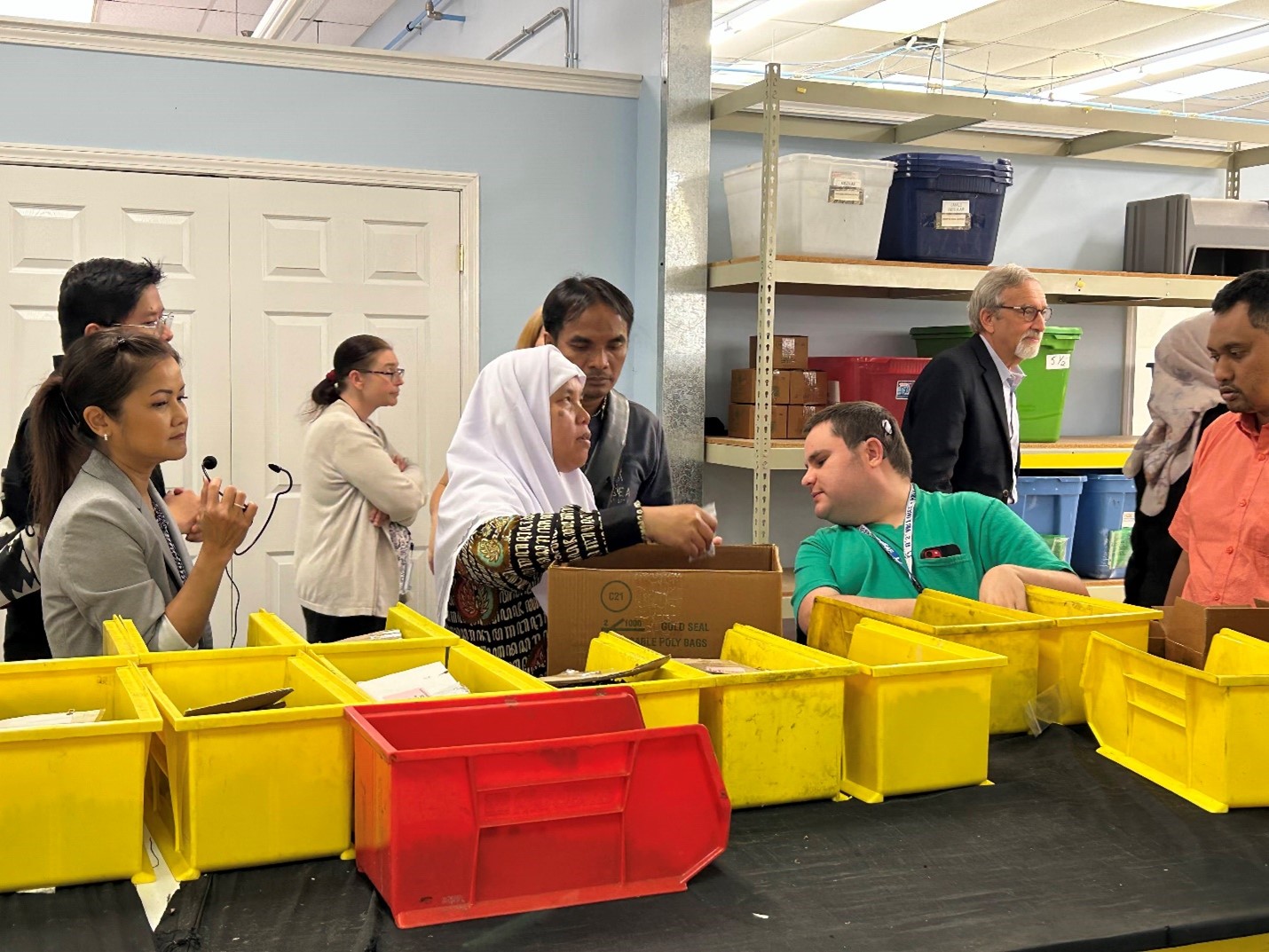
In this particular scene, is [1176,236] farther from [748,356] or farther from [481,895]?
[481,895]

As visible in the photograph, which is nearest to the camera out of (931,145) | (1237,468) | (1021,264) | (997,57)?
(1237,468)

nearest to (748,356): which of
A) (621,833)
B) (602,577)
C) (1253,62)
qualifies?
(602,577)

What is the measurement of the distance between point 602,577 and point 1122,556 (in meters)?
3.52

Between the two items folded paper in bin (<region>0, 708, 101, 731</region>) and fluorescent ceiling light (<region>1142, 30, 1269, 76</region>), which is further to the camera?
fluorescent ceiling light (<region>1142, 30, 1269, 76</region>)

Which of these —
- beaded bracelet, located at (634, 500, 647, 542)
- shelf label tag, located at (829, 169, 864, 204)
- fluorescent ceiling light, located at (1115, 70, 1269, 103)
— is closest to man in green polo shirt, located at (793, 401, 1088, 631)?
beaded bracelet, located at (634, 500, 647, 542)

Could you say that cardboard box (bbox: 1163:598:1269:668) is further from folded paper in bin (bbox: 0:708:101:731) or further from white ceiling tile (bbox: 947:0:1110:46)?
white ceiling tile (bbox: 947:0:1110:46)

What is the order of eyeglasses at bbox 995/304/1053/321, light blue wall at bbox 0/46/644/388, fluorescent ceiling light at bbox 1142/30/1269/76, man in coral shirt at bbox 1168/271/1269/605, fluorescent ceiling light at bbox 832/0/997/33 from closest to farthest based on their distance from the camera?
man in coral shirt at bbox 1168/271/1269/605, eyeglasses at bbox 995/304/1053/321, light blue wall at bbox 0/46/644/388, fluorescent ceiling light at bbox 832/0/997/33, fluorescent ceiling light at bbox 1142/30/1269/76

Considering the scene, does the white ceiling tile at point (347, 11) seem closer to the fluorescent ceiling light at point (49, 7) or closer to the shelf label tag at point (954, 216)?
the fluorescent ceiling light at point (49, 7)

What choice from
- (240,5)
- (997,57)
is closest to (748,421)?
(240,5)

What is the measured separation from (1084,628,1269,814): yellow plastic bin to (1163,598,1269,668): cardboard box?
0.13ft

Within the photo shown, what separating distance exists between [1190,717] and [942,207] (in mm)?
3008

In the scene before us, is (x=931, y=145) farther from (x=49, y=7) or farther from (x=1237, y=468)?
→ (x=49, y=7)

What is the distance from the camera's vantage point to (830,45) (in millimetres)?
8266

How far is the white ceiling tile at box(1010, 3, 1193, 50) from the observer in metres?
7.35
